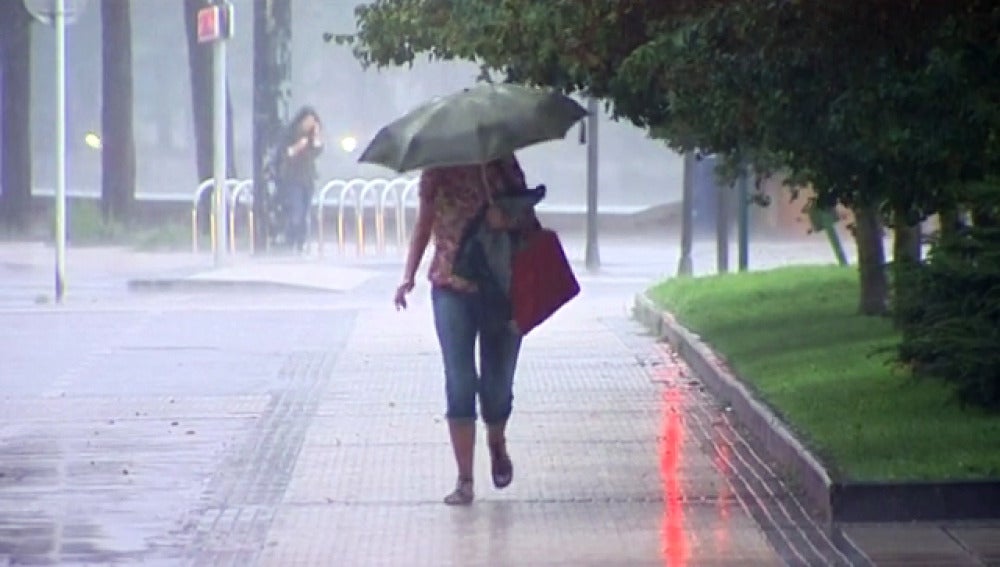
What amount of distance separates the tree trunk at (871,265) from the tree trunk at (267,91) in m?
14.5

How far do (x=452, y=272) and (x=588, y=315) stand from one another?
10370 mm

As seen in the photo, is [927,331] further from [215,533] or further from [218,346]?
A: [218,346]

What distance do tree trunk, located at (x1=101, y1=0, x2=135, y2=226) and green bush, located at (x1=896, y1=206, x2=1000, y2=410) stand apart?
24072 mm

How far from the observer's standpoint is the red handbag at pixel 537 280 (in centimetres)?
1128

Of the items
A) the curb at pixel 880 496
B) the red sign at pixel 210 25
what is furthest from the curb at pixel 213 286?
the curb at pixel 880 496

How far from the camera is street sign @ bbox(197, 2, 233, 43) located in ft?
91.5

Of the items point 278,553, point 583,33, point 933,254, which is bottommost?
point 278,553

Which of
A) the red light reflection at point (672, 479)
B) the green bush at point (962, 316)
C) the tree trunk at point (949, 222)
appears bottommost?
the red light reflection at point (672, 479)

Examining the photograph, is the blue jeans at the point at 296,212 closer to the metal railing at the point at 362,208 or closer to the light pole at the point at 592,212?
the metal railing at the point at 362,208

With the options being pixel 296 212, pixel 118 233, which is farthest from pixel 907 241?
pixel 118 233

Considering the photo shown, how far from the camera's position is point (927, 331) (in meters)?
12.5

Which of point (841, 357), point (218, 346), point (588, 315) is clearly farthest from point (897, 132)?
point (588, 315)

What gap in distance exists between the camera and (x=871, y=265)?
55.7 ft

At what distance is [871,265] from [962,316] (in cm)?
466
